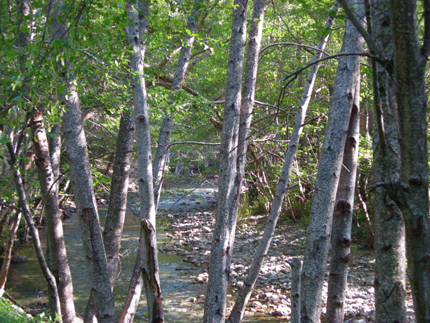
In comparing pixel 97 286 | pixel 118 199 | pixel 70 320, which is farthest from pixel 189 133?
pixel 97 286

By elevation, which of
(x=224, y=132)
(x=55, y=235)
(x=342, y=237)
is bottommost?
(x=55, y=235)

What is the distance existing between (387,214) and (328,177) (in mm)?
826

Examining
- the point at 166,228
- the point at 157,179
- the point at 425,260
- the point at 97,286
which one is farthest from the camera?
the point at 166,228

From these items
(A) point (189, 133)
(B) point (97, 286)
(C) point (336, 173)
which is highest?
(A) point (189, 133)

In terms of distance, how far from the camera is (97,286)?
3023mm

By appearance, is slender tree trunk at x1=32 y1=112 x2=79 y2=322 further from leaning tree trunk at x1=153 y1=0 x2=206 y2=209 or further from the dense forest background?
leaning tree trunk at x1=153 y1=0 x2=206 y2=209

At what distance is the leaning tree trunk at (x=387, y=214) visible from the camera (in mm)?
1601

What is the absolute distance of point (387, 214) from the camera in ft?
5.77

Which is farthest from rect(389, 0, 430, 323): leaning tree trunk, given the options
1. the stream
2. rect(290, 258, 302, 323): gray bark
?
the stream

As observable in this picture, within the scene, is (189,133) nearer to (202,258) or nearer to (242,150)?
(202,258)

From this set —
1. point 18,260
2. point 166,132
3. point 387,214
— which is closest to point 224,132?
point 387,214

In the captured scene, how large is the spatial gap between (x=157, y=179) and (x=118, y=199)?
0.72m

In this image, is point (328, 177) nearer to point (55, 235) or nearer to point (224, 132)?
point (224, 132)

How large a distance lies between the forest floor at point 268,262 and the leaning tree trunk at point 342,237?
3.83ft
